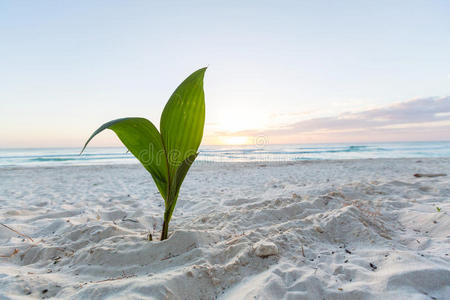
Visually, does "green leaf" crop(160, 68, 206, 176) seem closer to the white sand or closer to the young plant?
the young plant

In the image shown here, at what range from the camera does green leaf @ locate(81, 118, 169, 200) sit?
132cm

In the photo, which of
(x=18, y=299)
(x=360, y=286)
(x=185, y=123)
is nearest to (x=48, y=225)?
(x=18, y=299)

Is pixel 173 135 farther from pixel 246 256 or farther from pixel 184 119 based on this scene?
pixel 246 256

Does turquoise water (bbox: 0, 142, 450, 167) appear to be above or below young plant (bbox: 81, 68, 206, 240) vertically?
below

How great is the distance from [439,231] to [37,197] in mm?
4777

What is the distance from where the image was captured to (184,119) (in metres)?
1.38

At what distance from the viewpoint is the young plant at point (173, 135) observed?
4.39ft

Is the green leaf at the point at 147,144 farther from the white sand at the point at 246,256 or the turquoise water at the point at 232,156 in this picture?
the turquoise water at the point at 232,156

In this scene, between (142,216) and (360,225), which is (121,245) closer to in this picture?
(142,216)

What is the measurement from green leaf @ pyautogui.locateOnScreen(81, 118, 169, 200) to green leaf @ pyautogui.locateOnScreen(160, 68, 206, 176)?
5 centimetres

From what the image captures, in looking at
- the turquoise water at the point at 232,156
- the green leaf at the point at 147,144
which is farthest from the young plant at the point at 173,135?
the turquoise water at the point at 232,156

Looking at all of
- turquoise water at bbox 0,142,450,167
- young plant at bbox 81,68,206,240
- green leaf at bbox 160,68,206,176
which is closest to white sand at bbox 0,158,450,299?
young plant at bbox 81,68,206,240

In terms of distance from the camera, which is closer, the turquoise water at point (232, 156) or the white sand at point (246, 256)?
the white sand at point (246, 256)

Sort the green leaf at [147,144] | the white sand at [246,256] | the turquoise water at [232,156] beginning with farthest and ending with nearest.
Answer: the turquoise water at [232,156], the green leaf at [147,144], the white sand at [246,256]
